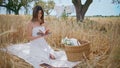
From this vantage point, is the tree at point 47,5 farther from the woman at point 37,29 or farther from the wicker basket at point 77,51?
the wicker basket at point 77,51

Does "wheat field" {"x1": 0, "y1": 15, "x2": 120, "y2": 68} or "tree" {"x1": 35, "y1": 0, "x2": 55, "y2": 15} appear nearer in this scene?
"wheat field" {"x1": 0, "y1": 15, "x2": 120, "y2": 68}

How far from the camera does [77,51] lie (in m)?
2.10

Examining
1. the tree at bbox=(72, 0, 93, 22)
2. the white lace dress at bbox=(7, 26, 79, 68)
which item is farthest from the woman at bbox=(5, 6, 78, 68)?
the tree at bbox=(72, 0, 93, 22)

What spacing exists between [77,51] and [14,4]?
375mm

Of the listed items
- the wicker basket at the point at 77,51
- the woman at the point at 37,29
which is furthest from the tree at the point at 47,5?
the wicker basket at the point at 77,51

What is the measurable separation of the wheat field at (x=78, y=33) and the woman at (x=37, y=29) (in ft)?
0.12

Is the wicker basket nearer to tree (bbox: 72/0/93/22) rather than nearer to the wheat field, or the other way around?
the wheat field

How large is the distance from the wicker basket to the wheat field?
33mm

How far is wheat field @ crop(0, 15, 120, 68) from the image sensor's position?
2.06 metres

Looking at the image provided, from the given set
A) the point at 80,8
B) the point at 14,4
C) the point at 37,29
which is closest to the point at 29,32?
the point at 37,29

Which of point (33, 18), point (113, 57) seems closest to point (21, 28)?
point (33, 18)

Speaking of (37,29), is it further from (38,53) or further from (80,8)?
(80,8)

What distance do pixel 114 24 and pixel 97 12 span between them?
0.34 feet

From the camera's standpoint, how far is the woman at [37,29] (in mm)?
2135
